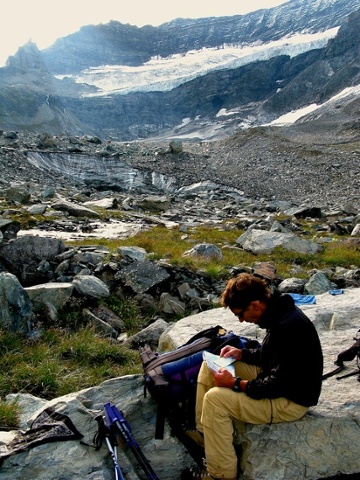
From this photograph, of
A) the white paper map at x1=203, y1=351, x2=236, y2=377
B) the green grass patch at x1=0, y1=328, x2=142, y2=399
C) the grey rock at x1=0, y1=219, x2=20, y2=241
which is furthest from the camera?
the grey rock at x1=0, y1=219, x2=20, y2=241

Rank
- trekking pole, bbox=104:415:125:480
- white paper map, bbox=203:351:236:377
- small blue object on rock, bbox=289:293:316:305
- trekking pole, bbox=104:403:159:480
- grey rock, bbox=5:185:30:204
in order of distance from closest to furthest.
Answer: trekking pole, bbox=104:415:125:480 → trekking pole, bbox=104:403:159:480 → white paper map, bbox=203:351:236:377 → small blue object on rock, bbox=289:293:316:305 → grey rock, bbox=5:185:30:204

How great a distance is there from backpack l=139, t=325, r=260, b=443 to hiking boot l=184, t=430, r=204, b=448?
0.24 ft

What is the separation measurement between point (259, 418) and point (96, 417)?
1.73m

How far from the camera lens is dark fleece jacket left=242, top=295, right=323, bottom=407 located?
4363mm

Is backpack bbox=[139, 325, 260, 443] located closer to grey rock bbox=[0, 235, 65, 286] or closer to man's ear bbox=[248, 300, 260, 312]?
man's ear bbox=[248, 300, 260, 312]

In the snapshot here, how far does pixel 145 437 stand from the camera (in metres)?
4.94

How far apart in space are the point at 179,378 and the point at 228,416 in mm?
849

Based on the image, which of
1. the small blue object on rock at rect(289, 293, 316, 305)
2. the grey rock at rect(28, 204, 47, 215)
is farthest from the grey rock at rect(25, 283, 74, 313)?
the grey rock at rect(28, 204, 47, 215)

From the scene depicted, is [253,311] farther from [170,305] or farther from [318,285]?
[318,285]

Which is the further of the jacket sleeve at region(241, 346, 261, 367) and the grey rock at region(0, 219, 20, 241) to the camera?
the grey rock at region(0, 219, 20, 241)

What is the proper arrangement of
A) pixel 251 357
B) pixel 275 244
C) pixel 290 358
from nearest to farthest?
pixel 290 358
pixel 251 357
pixel 275 244

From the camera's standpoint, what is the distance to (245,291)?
14.8 ft

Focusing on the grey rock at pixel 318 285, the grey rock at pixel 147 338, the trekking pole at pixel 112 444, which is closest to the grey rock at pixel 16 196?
the grey rock at pixel 318 285

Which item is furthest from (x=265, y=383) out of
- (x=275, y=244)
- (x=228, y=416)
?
(x=275, y=244)
